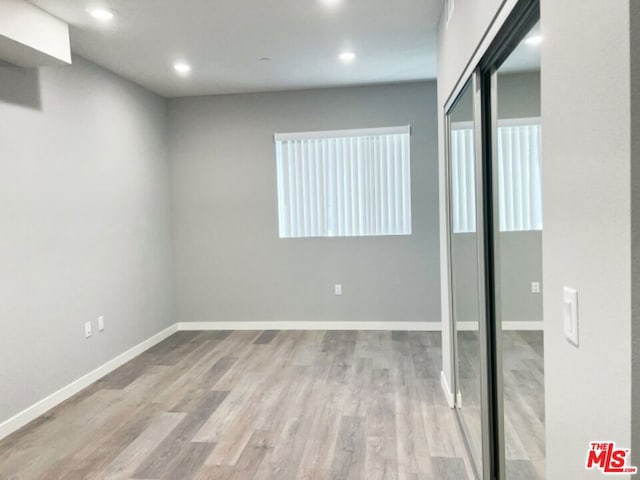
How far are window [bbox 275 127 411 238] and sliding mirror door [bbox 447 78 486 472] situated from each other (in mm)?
1995

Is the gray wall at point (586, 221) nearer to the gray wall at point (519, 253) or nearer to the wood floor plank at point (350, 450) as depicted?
the gray wall at point (519, 253)

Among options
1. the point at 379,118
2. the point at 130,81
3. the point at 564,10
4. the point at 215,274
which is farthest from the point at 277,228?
the point at 564,10

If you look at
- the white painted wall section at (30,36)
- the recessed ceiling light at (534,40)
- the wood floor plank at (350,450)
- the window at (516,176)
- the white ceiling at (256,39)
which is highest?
the white ceiling at (256,39)

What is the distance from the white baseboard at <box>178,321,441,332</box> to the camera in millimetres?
4950

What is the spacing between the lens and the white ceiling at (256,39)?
9.41ft

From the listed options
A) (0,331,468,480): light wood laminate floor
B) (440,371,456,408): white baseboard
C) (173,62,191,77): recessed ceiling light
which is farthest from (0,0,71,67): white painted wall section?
(440,371,456,408): white baseboard

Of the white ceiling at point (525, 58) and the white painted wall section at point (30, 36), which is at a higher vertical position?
the white painted wall section at point (30, 36)

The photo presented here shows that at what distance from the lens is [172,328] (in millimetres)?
5180

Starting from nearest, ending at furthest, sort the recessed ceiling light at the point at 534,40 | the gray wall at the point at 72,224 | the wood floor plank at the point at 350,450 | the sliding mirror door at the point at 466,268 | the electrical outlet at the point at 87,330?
the recessed ceiling light at the point at 534,40, the sliding mirror door at the point at 466,268, the wood floor plank at the point at 350,450, the gray wall at the point at 72,224, the electrical outlet at the point at 87,330

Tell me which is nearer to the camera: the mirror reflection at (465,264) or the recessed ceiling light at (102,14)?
the mirror reflection at (465,264)

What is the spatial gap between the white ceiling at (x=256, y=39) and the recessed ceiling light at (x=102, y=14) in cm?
4

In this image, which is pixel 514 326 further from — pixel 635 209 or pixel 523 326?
pixel 635 209

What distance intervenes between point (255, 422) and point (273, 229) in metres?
2.62

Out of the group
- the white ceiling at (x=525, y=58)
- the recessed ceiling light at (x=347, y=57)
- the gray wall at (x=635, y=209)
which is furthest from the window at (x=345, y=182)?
the gray wall at (x=635, y=209)
